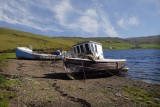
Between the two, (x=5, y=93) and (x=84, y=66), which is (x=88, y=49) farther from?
(x=5, y=93)

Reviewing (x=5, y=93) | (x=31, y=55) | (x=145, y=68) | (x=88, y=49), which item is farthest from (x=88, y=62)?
(x=31, y=55)

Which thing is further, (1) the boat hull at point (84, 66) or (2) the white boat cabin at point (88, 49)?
(2) the white boat cabin at point (88, 49)

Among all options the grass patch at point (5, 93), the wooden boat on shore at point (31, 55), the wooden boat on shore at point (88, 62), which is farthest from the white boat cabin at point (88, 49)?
the wooden boat on shore at point (31, 55)

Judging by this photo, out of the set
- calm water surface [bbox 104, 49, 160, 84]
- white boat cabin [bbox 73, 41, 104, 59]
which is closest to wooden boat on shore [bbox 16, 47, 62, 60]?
calm water surface [bbox 104, 49, 160, 84]

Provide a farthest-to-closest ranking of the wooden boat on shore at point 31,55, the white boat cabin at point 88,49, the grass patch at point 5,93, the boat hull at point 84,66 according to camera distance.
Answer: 1. the wooden boat on shore at point 31,55
2. the white boat cabin at point 88,49
3. the boat hull at point 84,66
4. the grass patch at point 5,93

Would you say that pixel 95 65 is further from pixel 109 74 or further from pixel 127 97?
pixel 127 97

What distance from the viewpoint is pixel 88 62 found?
96.0 ft

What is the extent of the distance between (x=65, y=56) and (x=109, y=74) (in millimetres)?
6980

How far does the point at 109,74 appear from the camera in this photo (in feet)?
107

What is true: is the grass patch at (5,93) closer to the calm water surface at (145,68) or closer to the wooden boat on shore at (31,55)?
the calm water surface at (145,68)

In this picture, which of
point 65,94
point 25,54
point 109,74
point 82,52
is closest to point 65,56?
point 82,52

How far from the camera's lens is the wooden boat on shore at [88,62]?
2894 centimetres

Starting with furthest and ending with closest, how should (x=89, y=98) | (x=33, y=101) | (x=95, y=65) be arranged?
(x=95, y=65), (x=89, y=98), (x=33, y=101)

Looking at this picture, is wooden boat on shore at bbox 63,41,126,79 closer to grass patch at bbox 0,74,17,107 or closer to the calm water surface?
the calm water surface
